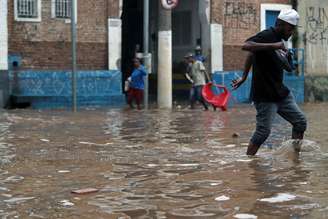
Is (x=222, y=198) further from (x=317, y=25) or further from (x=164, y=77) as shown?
(x=317, y=25)

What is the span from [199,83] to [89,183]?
13522mm

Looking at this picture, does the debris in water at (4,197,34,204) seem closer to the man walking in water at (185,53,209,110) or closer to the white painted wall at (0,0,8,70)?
the man walking in water at (185,53,209,110)

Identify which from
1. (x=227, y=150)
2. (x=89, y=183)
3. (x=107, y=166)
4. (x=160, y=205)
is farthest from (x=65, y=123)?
(x=160, y=205)

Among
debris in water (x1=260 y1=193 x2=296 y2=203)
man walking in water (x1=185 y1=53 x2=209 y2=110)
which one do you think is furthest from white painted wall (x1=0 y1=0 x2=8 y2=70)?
debris in water (x1=260 y1=193 x2=296 y2=203)

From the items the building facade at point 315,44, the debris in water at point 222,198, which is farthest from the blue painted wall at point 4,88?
the debris in water at point 222,198

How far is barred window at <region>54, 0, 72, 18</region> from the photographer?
20.6 metres

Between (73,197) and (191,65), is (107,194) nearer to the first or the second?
(73,197)

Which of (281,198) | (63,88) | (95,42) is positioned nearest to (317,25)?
(95,42)

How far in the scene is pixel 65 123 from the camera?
14.4m

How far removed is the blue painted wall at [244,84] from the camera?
77.8 feet

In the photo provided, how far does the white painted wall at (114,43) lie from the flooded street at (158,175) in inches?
361

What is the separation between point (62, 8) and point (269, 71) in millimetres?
13910

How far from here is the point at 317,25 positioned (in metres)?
26.4

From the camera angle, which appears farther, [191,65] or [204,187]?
[191,65]
